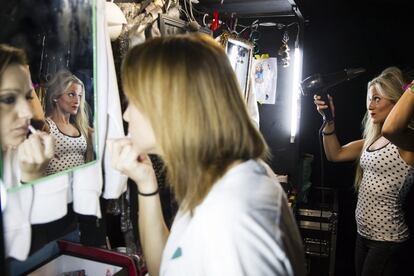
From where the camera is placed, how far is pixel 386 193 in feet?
7.23

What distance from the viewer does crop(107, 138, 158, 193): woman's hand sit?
1142mm

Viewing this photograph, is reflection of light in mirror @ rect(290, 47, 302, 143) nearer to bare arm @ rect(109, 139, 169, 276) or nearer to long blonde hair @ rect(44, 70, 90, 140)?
bare arm @ rect(109, 139, 169, 276)

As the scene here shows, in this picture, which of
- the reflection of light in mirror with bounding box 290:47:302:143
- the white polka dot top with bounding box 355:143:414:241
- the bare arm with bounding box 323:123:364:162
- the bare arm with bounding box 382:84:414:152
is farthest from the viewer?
the reflection of light in mirror with bounding box 290:47:302:143

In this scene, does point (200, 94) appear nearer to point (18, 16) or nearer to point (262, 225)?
point (262, 225)

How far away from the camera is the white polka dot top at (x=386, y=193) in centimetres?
218

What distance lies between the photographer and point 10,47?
879mm

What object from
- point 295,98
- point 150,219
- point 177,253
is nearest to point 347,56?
point 295,98

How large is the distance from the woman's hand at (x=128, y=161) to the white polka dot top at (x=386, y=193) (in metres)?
1.65

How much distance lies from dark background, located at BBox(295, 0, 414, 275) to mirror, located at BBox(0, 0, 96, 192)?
2.66m

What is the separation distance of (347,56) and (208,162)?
303 centimetres

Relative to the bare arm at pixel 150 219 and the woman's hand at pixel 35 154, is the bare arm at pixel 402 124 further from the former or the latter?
the woman's hand at pixel 35 154

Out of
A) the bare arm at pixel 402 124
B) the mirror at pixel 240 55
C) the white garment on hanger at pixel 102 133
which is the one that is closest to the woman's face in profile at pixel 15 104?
the white garment on hanger at pixel 102 133

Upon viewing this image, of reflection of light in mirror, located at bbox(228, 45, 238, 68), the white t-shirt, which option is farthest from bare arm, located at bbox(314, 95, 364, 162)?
the white t-shirt

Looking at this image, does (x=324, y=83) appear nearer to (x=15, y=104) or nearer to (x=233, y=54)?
(x=233, y=54)
